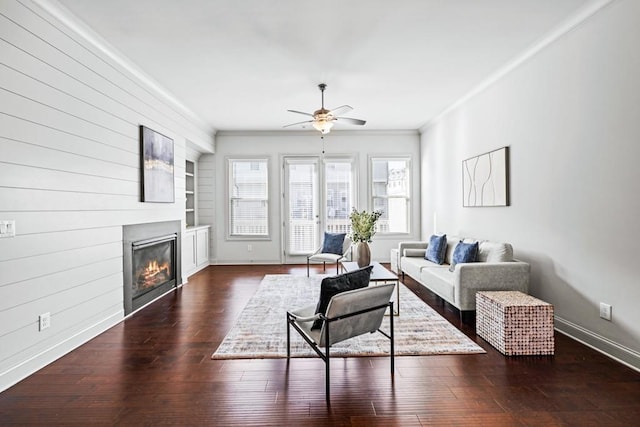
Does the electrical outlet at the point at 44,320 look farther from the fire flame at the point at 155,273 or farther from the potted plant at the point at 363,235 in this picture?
the potted plant at the point at 363,235

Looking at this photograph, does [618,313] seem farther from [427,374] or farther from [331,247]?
[331,247]

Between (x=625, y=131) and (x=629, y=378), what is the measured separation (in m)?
1.80

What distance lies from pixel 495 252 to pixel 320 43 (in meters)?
2.96

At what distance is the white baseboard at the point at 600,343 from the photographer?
2.57 meters

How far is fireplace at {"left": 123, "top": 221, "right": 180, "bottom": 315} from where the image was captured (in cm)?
397

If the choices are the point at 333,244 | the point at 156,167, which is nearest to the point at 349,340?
the point at 333,244

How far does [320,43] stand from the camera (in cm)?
349

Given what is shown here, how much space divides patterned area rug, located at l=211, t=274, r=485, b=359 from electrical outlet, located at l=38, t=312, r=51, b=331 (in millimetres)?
1339

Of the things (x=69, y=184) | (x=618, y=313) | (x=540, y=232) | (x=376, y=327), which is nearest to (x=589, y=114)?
(x=540, y=232)

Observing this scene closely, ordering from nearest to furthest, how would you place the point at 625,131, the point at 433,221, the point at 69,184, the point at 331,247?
the point at 625,131 < the point at 69,184 < the point at 331,247 < the point at 433,221

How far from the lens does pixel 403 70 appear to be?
4.18 m

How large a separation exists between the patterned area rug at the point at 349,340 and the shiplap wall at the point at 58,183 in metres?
1.37

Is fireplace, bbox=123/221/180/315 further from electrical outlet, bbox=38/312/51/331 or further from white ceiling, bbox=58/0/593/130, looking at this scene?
white ceiling, bbox=58/0/593/130

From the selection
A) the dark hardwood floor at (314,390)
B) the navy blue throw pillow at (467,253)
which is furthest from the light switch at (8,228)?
the navy blue throw pillow at (467,253)
